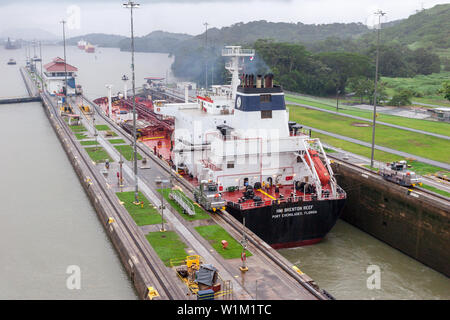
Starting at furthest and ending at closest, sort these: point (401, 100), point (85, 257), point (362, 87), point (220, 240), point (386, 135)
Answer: point (362, 87) → point (401, 100) → point (386, 135) → point (85, 257) → point (220, 240)

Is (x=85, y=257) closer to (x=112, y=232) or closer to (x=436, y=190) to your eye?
(x=112, y=232)

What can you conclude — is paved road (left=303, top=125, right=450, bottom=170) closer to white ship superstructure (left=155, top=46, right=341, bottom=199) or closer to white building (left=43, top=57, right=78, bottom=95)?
white ship superstructure (left=155, top=46, right=341, bottom=199)

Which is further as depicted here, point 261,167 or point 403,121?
point 403,121

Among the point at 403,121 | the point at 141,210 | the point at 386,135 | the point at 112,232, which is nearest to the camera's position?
the point at 112,232

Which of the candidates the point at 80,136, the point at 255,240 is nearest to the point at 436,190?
the point at 255,240

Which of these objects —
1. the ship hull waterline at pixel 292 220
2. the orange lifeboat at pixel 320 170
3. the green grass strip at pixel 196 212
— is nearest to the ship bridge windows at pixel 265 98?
the orange lifeboat at pixel 320 170

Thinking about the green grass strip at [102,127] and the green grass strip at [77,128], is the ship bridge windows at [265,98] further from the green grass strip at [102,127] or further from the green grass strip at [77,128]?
the green grass strip at [77,128]

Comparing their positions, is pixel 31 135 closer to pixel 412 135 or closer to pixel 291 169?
pixel 291 169
